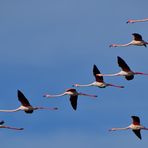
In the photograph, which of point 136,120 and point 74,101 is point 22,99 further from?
point 136,120

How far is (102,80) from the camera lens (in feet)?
281

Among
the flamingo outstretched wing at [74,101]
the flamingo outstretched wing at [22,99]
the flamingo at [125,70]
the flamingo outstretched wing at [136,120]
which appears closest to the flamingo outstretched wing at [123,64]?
the flamingo at [125,70]

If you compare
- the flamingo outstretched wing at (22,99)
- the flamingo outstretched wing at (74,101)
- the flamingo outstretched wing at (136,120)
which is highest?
the flamingo outstretched wing at (74,101)

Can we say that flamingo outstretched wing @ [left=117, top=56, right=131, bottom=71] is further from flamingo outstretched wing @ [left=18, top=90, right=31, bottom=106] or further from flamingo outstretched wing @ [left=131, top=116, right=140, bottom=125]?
flamingo outstretched wing @ [left=18, top=90, right=31, bottom=106]

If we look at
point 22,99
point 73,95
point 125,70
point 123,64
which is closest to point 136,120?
point 125,70

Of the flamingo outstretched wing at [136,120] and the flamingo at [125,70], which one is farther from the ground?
the flamingo at [125,70]

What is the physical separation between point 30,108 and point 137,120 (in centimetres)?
673

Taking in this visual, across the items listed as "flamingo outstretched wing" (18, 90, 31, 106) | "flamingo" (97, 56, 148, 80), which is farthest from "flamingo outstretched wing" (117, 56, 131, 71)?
"flamingo outstretched wing" (18, 90, 31, 106)

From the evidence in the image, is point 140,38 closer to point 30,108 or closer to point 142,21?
point 142,21

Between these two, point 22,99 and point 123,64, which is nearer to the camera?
point 123,64

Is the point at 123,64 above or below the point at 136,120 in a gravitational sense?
above

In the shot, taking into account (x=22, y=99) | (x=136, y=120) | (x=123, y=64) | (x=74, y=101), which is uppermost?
(x=123, y=64)

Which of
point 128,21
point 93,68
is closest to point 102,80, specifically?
point 93,68

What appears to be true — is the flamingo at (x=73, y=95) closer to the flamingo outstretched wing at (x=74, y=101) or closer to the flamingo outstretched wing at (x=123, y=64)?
the flamingo outstretched wing at (x=74, y=101)
